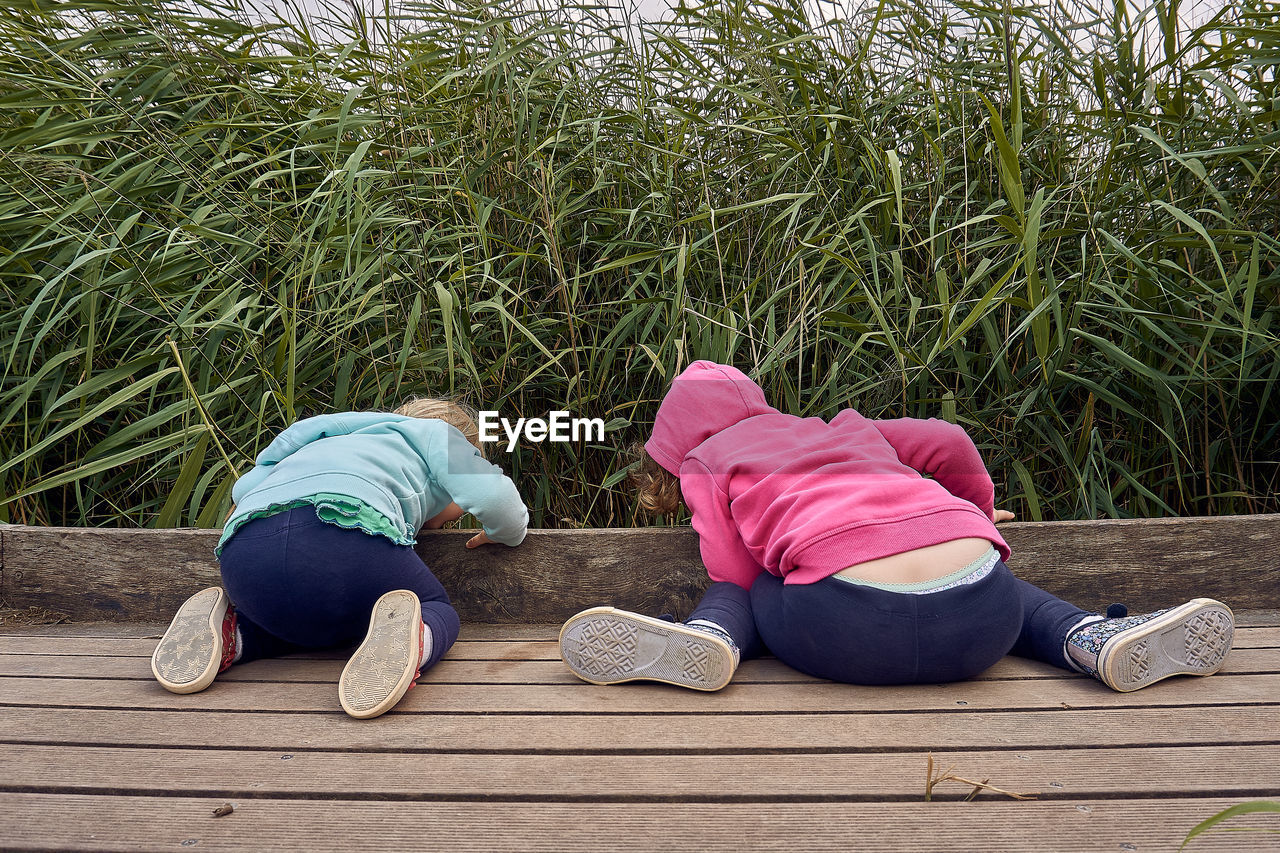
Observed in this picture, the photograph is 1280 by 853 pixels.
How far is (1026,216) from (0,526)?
7.14 ft

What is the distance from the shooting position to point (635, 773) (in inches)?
35.3

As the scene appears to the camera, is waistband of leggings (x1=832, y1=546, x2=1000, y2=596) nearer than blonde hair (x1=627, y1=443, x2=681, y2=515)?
Yes

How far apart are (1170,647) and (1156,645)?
0.03 meters

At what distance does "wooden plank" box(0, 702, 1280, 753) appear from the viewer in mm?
974

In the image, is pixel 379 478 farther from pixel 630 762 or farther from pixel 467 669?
pixel 630 762

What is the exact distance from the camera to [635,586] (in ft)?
5.20

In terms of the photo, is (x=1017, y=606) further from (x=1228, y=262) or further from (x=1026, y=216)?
(x=1228, y=262)

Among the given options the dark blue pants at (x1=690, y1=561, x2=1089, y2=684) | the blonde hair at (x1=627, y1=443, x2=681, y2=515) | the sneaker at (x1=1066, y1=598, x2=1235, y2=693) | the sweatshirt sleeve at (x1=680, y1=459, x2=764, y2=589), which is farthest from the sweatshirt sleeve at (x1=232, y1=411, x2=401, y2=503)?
the sneaker at (x1=1066, y1=598, x2=1235, y2=693)

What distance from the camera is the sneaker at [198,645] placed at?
1.18m

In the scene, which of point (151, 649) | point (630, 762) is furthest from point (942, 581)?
point (151, 649)

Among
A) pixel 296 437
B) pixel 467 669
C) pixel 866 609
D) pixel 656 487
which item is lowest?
pixel 467 669

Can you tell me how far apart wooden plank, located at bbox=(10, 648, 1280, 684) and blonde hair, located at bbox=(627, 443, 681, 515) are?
1.23 ft

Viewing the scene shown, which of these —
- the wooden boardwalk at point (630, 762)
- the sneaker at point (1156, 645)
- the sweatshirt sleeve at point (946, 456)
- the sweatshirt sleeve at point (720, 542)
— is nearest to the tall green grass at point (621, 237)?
the sweatshirt sleeve at point (946, 456)

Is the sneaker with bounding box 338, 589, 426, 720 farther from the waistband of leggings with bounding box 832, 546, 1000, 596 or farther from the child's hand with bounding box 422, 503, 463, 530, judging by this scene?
the waistband of leggings with bounding box 832, 546, 1000, 596
